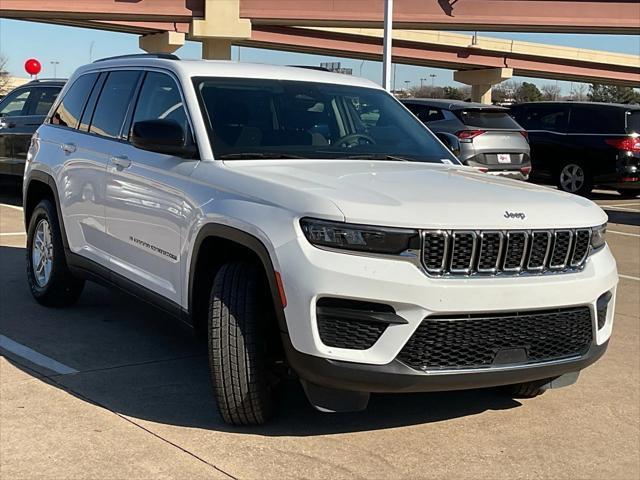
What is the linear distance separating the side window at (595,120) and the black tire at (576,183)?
685 millimetres

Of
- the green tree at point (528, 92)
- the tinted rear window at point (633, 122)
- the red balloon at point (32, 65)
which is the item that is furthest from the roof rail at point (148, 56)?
the green tree at point (528, 92)

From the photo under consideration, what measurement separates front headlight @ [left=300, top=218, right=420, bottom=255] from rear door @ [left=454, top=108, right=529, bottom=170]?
10.8 metres

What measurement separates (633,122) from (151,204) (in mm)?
13302

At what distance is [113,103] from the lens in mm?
6090

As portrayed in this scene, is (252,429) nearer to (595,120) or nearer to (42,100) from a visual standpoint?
(42,100)

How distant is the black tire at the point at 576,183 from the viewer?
16766mm

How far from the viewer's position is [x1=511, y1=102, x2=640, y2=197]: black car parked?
1620cm

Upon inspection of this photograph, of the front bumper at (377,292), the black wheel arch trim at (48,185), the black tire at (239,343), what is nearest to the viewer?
the front bumper at (377,292)

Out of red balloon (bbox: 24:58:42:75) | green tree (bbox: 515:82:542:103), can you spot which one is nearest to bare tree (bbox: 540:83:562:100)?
green tree (bbox: 515:82:542:103)

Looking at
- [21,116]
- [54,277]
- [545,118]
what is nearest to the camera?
[54,277]

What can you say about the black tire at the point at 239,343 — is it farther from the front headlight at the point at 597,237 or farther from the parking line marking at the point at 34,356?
the front headlight at the point at 597,237

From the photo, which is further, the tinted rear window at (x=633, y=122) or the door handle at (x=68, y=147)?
the tinted rear window at (x=633, y=122)

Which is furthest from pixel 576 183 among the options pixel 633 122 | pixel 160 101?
pixel 160 101

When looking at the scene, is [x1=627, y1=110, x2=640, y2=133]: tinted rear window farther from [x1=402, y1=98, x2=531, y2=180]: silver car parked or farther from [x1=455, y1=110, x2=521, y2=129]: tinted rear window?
[x1=455, y1=110, x2=521, y2=129]: tinted rear window
